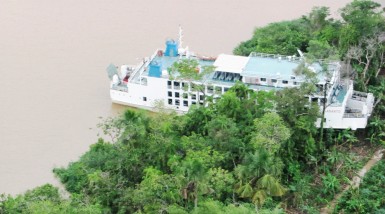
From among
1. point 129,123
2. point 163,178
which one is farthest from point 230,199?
point 129,123

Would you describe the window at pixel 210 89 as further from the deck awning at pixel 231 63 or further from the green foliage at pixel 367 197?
the green foliage at pixel 367 197

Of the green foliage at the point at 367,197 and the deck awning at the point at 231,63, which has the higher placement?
the deck awning at the point at 231,63

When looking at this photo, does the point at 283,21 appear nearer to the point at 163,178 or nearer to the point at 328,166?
the point at 328,166

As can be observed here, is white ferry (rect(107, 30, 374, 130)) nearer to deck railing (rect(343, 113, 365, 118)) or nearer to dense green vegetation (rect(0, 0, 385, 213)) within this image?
deck railing (rect(343, 113, 365, 118))

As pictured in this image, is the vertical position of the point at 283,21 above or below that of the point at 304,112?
above

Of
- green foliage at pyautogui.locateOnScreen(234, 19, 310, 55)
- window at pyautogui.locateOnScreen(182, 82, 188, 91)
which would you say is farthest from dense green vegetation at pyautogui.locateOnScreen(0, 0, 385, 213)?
green foliage at pyautogui.locateOnScreen(234, 19, 310, 55)

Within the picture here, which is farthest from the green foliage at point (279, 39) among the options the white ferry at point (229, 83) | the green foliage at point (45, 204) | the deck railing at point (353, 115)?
the green foliage at point (45, 204)
